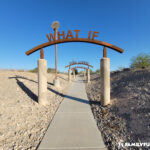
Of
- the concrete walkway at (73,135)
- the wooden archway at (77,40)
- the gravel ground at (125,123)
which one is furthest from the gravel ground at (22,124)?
the wooden archway at (77,40)

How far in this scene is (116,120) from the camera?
3.83 m

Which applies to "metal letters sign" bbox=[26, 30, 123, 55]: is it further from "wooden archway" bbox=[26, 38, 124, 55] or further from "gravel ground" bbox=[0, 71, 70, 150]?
"gravel ground" bbox=[0, 71, 70, 150]

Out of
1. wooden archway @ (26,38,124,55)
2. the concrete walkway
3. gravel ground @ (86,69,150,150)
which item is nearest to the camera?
the concrete walkway

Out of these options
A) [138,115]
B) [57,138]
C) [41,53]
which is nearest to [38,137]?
[57,138]

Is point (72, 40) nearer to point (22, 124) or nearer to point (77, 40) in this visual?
point (77, 40)

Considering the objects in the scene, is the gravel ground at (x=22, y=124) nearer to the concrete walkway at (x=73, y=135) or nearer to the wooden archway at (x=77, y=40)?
the concrete walkway at (x=73, y=135)

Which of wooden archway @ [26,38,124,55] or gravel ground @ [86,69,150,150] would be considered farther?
wooden archway @ [26,38,124,55]

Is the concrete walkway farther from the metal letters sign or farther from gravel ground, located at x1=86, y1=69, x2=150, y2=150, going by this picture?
the metal letters sign

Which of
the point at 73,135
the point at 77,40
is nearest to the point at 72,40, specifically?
the point at 77,40

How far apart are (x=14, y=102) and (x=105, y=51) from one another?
6.15m

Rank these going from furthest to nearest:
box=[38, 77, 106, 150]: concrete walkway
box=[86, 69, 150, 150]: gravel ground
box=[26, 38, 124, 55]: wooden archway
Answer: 1. box=[26, 38, 124, 55]: wooden archway
2. box=[86, 69, 150, 150]: gravel ground
3. box=[38, 77, 106, 150]: concrete walkway

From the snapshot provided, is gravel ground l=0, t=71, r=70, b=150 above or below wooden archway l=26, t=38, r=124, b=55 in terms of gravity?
below

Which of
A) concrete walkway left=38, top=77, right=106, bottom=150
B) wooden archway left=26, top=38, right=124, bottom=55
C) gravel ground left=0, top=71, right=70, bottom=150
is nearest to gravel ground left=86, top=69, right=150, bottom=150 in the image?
concrete walkway left=38, top=77, right=106, bottom=150

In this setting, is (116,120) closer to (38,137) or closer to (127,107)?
(127,107)
